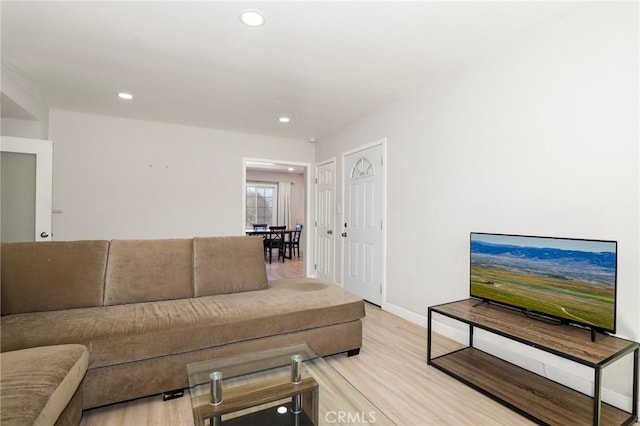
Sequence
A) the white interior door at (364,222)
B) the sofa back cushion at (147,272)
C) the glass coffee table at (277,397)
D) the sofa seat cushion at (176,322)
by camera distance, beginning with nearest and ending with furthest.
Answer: the glass coffee table at (277,397) → the sofa seat cushion at (176,322) → the sofa back cushion at (147,272) → the white interior door at (364,222)

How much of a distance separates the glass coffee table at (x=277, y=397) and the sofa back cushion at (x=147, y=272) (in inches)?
36.9

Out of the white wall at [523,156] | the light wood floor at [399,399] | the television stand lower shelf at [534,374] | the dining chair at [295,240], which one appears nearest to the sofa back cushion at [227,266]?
the light wood floor at [399,399]

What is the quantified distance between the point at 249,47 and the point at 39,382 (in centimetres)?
240

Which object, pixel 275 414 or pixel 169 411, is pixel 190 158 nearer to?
pixel 169 411

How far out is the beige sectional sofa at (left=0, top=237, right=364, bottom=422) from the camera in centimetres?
172

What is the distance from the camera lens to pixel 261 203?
9672mm

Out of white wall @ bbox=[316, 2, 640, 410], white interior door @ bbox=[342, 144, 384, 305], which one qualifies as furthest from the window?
white wall @ bbox=[316, 2, 640, 410]

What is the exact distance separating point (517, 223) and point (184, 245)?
2673mm

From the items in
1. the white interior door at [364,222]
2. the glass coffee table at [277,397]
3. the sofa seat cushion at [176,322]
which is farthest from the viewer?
the white interior door at [364,222]

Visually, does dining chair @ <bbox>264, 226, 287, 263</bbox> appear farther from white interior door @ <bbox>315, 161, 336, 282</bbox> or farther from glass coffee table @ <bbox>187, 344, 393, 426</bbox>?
glass coffee table @ <bbox>187, 344, 393, 426</bbox>

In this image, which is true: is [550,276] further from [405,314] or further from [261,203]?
[261,203]

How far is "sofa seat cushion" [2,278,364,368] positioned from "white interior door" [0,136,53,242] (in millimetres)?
1713

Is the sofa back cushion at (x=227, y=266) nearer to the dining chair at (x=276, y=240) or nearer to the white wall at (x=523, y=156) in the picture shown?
the white wall at (x=523, y=156)

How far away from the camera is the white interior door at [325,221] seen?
484 cm
